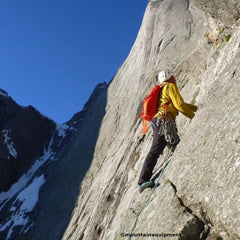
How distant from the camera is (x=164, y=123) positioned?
30.7ft

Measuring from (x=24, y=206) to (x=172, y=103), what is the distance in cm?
2464

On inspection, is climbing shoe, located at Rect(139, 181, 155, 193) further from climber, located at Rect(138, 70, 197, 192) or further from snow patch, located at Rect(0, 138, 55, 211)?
snow patch, located at Rect(0, 138, 55, 211)

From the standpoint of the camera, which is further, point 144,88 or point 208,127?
point 144,88

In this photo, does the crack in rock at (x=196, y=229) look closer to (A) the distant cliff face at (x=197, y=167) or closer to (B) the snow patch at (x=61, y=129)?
(A) the distant cliff face at (x=197, y=167)

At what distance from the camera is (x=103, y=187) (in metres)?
16.8

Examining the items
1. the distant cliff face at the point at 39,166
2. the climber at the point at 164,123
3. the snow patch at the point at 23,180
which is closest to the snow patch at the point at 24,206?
the distant cliff face at the point at 39,166

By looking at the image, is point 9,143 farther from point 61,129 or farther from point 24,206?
point 24,206

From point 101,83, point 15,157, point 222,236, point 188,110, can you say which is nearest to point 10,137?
point 15,157

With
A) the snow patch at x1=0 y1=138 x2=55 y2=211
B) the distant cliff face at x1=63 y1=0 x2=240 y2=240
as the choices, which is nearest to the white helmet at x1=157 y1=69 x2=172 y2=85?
the distant cliff face at x1=63 y1=0 x2=240 y2=240

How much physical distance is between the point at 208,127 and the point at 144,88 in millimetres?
17535

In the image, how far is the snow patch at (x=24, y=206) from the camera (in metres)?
28.5

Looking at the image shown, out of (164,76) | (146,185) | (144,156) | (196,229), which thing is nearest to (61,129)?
(144,156)

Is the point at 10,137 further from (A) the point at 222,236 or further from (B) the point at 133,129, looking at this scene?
(A) the point at 222,236

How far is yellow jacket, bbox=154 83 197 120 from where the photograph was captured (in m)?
9.16
